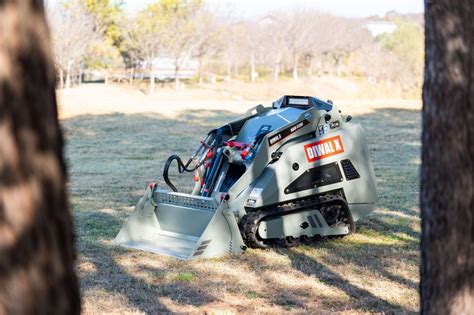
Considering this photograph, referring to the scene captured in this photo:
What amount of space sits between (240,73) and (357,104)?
4839cm

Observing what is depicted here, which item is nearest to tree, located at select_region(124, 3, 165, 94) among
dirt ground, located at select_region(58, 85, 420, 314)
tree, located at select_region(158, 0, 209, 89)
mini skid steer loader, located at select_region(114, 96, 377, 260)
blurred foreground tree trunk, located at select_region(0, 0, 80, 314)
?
tree, located at select_region(158, 0, 209, 89)

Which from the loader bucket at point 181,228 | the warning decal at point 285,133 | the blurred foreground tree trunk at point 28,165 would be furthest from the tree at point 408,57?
the blurred foreground tree trunk at point 28,165

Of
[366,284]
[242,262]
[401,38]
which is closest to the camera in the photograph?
[366,284]

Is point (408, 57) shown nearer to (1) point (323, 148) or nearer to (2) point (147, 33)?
(2) point (147, 33)

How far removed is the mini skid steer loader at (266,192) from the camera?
25.9ft

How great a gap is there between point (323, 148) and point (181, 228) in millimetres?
1681

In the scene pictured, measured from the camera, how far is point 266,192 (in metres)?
7.96

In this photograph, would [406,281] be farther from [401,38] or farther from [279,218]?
[401,38]

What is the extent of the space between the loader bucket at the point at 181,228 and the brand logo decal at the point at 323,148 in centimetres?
113

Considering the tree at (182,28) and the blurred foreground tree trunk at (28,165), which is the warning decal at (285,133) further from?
the tree at (182,28)

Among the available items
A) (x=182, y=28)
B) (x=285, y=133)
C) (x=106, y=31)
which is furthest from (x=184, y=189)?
(x=106, y=31)

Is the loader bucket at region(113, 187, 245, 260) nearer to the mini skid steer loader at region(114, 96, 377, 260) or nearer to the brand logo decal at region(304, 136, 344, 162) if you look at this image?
the mini skid steer loader at region(114, 96, 377, 260)

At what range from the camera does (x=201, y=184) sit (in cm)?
868

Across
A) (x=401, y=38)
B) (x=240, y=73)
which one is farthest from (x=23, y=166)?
(x=240, y=73)
